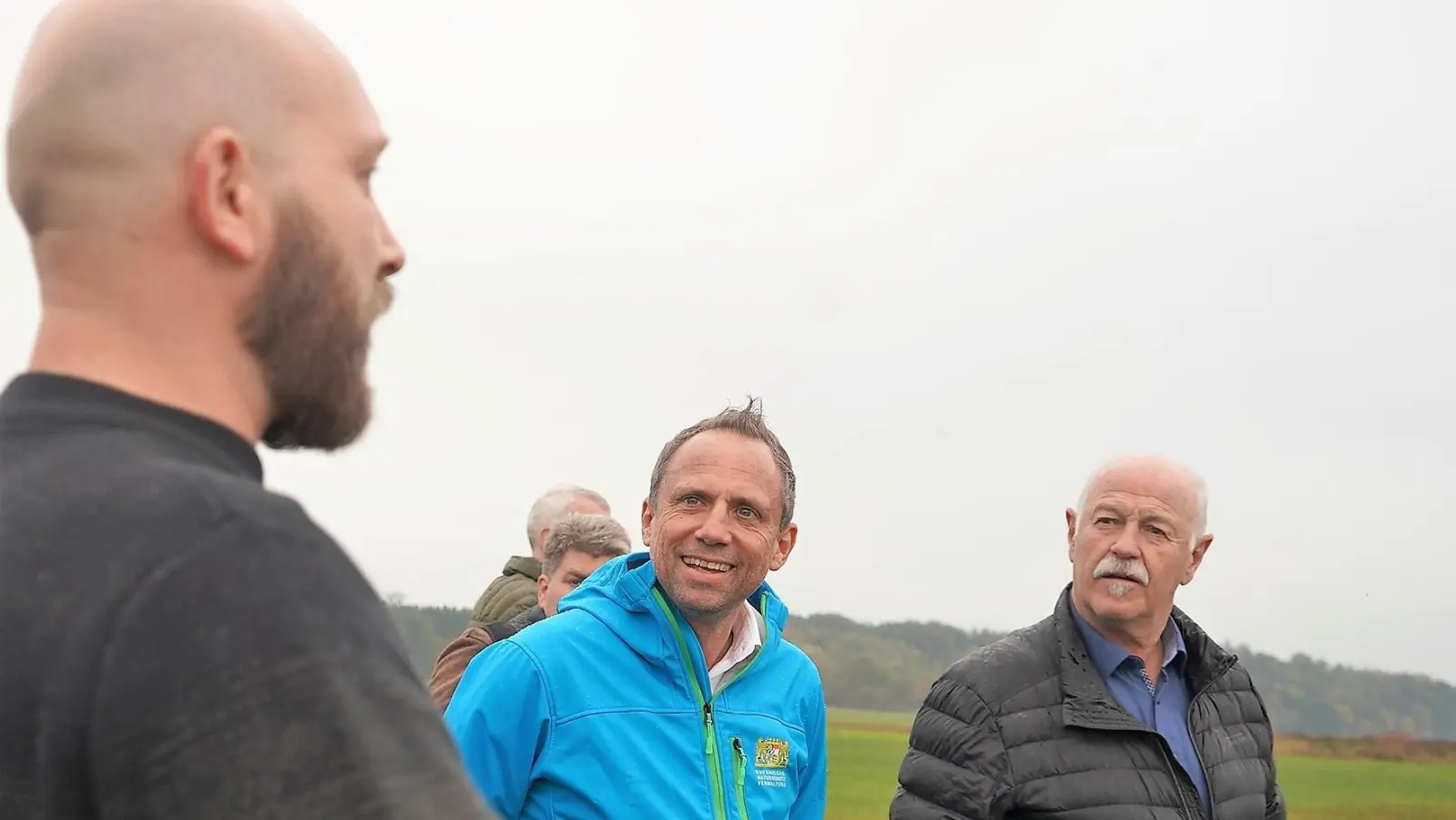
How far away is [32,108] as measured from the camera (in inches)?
44.2

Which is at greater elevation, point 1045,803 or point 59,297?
point 59,297

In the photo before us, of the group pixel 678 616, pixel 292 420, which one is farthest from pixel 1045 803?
pixel 292 420

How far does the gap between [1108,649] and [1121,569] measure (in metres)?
0.25

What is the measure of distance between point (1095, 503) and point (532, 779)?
2.21 m

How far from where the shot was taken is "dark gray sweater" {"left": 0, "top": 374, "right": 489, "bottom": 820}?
89cm

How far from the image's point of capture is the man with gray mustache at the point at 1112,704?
389 centimetres

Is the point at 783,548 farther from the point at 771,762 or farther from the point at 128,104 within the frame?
the point at 128,104

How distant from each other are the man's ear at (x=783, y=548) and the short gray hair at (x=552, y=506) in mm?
2715

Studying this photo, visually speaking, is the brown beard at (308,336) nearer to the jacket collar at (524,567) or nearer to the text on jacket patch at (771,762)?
the text on jacket patch at (771,762)

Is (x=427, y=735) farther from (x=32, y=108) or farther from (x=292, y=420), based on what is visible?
(x=32, y=108)

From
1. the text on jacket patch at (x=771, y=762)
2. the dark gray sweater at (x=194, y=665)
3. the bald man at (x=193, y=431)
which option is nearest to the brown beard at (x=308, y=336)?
the bald man at (x=193, y=431)

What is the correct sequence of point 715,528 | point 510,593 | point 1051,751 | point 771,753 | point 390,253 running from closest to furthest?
point 390,253, point 771,753, point 715,528, point 1051,751, point 510,593

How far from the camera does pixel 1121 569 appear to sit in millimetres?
4254

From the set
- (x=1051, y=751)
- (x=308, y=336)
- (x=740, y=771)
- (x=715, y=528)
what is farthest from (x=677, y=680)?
(x=308, y=336)
